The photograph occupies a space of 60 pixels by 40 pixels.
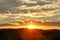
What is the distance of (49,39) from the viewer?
30047 mm

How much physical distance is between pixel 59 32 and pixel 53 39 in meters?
7.40

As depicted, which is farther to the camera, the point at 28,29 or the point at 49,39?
the point at 28,29

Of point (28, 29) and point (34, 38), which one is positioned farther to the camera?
point (28, 29)

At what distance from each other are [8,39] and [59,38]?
5434 mm

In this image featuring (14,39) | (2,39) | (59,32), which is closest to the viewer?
(14,39)

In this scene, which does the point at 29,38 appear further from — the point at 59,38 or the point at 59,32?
the point at 59,32

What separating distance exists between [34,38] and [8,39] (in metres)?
2.85

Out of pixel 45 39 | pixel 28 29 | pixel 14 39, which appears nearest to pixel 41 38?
pixel 45 39

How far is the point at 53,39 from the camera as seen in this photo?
101 ft

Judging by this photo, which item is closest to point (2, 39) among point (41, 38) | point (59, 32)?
point (41, 38)

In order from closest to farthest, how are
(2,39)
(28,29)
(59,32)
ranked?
(2,39) → (59,32) → (28,29)

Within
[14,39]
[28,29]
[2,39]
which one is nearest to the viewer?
[14,39]

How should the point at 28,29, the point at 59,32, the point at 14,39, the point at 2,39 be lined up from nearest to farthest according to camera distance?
the point at 14,39 → the point at 2,39 → the point at 59,32 → the point at 28,29

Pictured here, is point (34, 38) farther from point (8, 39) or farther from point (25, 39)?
point (8, 39)
